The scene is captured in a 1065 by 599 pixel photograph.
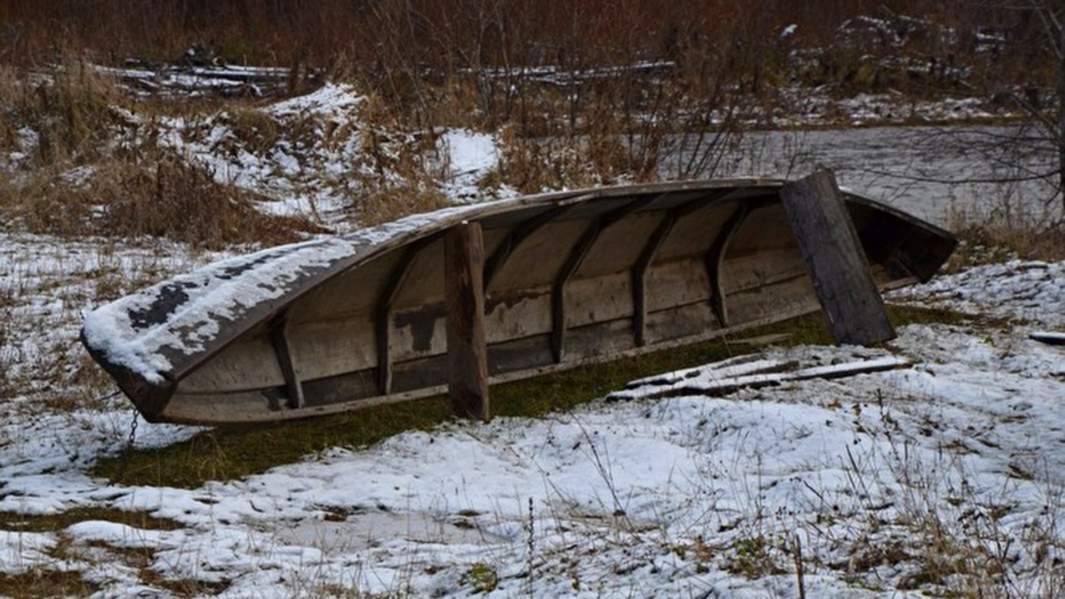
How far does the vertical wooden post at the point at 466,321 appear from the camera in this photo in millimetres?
6840

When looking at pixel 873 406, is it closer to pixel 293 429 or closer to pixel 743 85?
pixel 293 429

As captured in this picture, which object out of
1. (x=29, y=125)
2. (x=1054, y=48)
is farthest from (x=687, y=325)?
(x=29, y=125)

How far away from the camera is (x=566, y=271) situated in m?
8.59

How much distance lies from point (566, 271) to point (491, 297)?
→ 2.07ft

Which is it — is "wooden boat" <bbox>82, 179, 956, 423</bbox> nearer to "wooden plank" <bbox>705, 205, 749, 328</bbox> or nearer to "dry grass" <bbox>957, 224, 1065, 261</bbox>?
A: "wooden plank" <bbox>705, 205, 749, 328</bbox>

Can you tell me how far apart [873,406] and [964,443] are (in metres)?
0.66

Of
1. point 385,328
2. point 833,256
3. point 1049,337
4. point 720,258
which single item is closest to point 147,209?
point 720,258

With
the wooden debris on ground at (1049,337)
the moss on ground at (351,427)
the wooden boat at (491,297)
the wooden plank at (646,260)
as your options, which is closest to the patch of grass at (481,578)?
the wooden boat at (491,297)

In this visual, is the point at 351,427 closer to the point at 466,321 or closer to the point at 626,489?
the point at 466,321

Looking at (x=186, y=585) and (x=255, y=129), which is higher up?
(x=255, y=129)

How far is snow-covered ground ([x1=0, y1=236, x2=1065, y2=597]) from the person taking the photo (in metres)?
4.14

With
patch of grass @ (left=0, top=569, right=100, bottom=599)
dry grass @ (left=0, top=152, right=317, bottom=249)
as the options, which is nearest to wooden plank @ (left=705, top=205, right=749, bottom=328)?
dry grass @ (left=0, top=152, right=317, bottom=249)

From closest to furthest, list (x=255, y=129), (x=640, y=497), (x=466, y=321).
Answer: (x=640, y=497) → (x=466, y=321) → (x=255, y=129)

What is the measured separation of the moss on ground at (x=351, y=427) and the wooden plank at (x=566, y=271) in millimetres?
278
